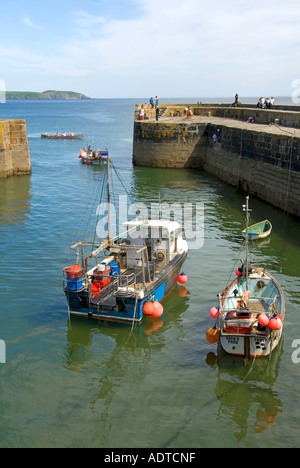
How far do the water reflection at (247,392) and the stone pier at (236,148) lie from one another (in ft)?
42.3

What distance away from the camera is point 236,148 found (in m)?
30.5

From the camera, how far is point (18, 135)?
33281mm

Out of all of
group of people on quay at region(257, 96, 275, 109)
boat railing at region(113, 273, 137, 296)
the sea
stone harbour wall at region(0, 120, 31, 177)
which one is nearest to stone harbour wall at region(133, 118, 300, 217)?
the sea

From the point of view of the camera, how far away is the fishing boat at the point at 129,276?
12.0m

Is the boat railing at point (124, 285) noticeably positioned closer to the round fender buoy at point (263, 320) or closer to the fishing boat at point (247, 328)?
the fishing boat at point (247, 328)

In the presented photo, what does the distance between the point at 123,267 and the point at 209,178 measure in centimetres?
2118

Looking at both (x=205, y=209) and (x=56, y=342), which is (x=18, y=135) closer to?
(x=205, y=209)

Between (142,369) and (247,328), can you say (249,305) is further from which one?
(142,369)
